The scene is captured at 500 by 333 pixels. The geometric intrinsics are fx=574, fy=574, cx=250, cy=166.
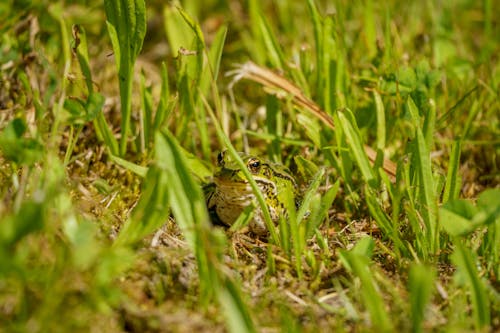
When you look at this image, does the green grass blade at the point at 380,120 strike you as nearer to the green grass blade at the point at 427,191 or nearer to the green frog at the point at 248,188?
the green frog at the point at 248,188

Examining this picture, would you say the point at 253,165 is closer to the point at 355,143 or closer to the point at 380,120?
the point at 355,143

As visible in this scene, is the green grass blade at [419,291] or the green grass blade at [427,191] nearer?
the green grass blade at [419,291]

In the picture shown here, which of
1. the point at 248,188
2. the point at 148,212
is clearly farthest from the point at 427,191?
the point at 148,212

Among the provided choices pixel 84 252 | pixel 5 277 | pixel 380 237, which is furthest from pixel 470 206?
pixel 5 277

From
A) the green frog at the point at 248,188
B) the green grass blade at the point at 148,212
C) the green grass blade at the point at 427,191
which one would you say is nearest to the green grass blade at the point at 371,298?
the green grass blade at the point at 427,191

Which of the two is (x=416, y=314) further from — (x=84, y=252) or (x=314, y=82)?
(x=314, y=82)
